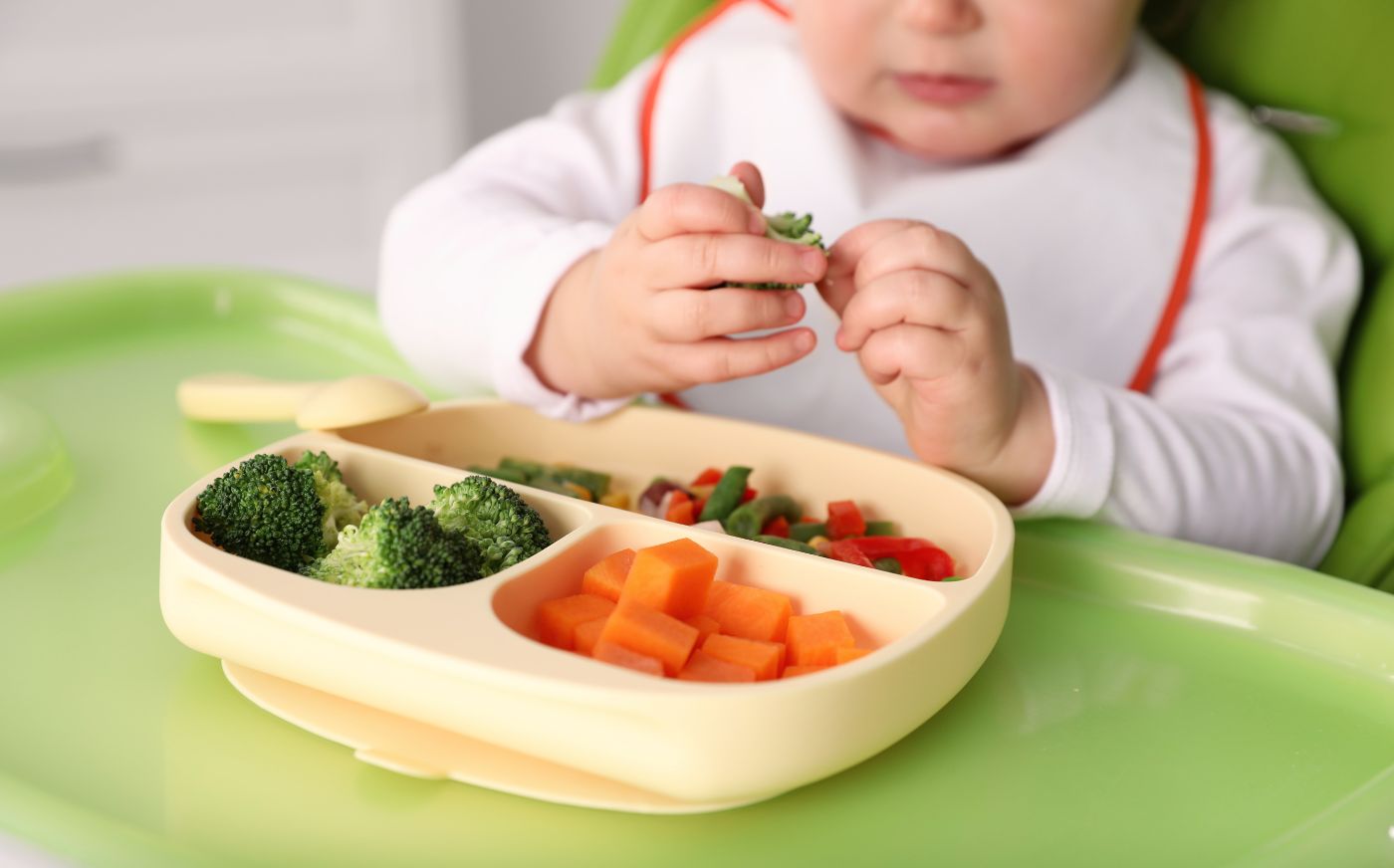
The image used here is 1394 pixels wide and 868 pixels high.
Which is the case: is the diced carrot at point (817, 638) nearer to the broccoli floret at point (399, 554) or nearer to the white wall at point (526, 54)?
the broccoli floret at point (399, 554)

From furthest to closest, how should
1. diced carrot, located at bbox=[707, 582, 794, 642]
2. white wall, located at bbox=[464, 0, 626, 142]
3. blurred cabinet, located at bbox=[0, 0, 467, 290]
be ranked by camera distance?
white wall, located at bbox=[464, 0, 626, 142], blurred cabinet, located at bbox=[0, 0, 467, 290], diced carrot, located at bbox=[707, 582, 794, 642]

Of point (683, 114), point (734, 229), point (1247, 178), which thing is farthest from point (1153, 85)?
point (734, 229)

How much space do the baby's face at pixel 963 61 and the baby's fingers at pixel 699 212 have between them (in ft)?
→ 1.07

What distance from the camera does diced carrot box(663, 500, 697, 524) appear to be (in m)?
0.89

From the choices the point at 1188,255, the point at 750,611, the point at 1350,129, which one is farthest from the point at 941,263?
the point at 1350,129

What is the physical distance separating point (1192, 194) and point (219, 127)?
2.36m

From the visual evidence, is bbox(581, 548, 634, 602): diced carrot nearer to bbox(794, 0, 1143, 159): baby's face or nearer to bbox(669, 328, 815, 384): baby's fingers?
bbox(669, 328, 815, 384): baby's fingers

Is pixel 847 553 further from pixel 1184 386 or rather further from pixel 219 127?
pixel 219 127

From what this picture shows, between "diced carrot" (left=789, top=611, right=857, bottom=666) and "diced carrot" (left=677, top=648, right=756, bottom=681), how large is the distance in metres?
0.03

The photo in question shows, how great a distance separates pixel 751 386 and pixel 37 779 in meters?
0.73

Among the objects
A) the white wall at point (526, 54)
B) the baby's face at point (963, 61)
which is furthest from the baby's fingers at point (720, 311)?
the white wall at point (526, 54)

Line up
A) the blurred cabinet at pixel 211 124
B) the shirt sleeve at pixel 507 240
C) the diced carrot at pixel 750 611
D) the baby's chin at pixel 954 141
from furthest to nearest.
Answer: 1. the blurred cabinet at pixel 211 124
2. the baby's chin at pixel 954 141
3. the shirt sleeve at pixel 507 240
4. the diced carrot at pixel 750 611

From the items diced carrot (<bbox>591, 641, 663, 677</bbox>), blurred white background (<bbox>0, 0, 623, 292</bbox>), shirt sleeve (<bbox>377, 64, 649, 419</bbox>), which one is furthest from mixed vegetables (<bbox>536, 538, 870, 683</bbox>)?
blurred white background (<bbox>0, 0, 623, 292</bbox>)

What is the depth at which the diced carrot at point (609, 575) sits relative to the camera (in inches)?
28.2
